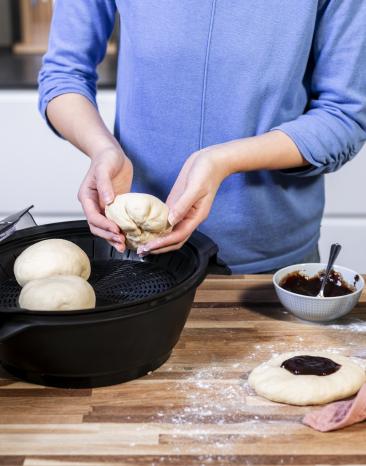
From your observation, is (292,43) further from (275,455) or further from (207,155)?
(275,455)

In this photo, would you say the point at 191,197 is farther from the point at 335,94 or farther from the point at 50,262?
the point at 335,94

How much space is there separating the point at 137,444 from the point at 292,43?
0.70m

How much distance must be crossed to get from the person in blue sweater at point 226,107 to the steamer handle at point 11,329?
238 millimetres

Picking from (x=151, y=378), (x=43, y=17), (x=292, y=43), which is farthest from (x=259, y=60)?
(x=43, y=17)

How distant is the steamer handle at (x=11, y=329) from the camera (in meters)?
0.78

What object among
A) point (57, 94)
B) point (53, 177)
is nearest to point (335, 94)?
point (57, 94)

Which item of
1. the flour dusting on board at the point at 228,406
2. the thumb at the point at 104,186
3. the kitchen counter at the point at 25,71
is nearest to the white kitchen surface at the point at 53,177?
the kitchen counter at the point at 25,71

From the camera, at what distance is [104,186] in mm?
1007

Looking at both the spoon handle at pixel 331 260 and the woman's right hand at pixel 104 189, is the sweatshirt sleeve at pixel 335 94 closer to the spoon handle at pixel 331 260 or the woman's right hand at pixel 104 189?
the spoon handle at pixel 331 260

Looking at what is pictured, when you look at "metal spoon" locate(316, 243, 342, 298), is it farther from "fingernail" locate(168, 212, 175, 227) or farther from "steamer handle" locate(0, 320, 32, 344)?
"steamer handle" locate(0, 320, 32, 344)

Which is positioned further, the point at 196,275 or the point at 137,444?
the point at 196,275

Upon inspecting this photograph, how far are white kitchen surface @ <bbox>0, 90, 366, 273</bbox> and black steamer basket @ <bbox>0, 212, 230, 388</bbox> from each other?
3.52ft

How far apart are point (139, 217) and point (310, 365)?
0.30 meters

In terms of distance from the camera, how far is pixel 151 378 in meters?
0.89
